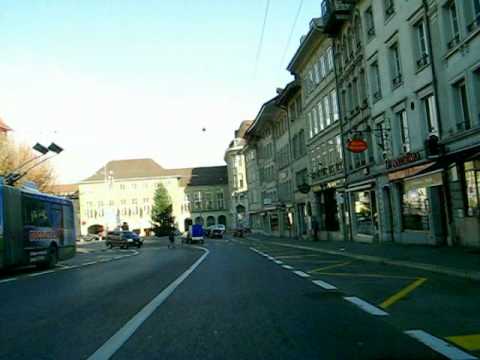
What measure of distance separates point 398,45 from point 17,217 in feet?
57.5

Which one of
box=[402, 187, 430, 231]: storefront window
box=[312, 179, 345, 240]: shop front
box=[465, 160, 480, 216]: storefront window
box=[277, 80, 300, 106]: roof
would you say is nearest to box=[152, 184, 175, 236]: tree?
box=[277, 80, 300, 106]: roof

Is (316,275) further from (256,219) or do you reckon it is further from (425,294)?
(256,219)

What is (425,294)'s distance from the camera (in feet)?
32.2

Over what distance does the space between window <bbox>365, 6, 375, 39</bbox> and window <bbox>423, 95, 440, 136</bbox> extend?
7.37m

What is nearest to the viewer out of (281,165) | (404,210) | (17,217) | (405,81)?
(17,217)

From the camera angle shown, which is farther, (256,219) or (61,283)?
(256,219)

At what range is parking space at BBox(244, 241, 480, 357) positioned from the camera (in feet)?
21.8

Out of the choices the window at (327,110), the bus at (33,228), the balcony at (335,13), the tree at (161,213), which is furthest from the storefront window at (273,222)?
the tree at (161,213)

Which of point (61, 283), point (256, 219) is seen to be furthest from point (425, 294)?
point (256, 219)

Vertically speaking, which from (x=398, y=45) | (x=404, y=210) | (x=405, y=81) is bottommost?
(x=404, y=210)

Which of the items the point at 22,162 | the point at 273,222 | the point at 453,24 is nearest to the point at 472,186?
the point at 453,24

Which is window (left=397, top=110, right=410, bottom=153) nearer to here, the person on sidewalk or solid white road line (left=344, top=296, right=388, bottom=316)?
the person on sidewalk

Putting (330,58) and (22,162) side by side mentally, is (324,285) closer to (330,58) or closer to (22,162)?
(330,58)

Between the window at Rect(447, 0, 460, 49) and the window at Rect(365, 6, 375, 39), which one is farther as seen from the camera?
the window at Rect(365, 6, 375, 39)
